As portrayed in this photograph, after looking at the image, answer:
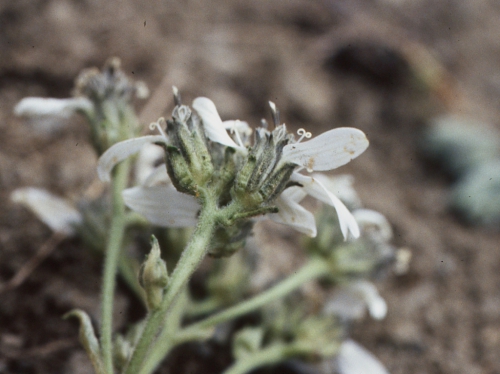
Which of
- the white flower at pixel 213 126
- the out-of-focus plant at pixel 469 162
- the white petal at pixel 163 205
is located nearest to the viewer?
the white flower at pixel 213 126

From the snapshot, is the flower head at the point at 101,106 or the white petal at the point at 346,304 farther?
the white petal at the point at 346,304

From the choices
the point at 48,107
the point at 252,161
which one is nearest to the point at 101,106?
the point at 48,107

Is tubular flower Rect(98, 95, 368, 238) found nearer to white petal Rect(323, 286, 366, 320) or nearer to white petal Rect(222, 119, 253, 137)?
white petal Rect(222, 119, 253, 137)

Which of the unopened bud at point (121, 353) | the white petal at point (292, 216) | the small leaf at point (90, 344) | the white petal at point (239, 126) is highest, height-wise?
the white petal at point (239, 126)

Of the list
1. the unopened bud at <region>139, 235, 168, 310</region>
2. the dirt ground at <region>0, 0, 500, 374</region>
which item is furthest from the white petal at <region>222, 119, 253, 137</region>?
the dirt ground at <region>0, 0, 500, 374</region>

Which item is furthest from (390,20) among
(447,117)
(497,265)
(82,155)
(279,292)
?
(279,292)

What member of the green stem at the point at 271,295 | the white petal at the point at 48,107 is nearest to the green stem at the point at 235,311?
the green stem at the point at 271,295

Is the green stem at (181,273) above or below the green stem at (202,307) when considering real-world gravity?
above

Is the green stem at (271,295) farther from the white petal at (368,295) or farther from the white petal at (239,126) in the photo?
the white petal at (239,126)
